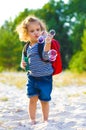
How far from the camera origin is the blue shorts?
614 centimetres

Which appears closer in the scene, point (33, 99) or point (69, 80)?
point (33, 99)

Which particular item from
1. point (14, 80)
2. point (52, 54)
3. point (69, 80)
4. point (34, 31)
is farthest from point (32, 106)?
point (69, 80)

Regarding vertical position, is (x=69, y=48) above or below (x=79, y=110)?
below

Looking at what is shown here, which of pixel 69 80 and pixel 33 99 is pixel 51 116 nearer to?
pixel 33 99

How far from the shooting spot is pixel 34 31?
242 inches

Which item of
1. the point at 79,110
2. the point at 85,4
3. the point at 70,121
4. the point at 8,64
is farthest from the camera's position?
the point at 85,4

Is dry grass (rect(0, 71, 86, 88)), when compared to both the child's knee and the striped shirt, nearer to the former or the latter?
the child's knee

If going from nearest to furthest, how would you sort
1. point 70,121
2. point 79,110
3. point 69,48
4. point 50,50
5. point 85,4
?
1. point 50,50
2. point 70,121
3. point 79,110
4. point 69,48
5. point 85,4

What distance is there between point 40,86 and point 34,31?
0.72m

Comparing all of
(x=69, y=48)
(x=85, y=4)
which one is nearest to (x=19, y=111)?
(x=69, y=48)

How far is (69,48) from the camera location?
40.7 metres

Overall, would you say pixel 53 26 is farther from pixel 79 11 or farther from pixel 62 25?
pixel 79 11

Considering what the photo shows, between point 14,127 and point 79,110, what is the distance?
5.29ft

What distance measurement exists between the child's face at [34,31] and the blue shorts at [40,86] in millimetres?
506
